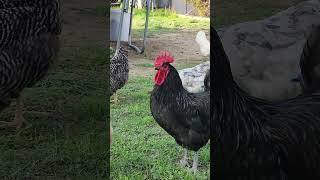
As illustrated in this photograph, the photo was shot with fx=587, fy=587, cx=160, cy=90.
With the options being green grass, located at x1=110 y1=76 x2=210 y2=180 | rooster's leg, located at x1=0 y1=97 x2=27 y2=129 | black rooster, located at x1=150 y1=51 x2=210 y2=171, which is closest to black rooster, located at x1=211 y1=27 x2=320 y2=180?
black rooster, located at x1=150 y1=51 x2=210 y2=171

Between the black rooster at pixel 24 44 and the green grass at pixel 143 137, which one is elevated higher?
the black rooster at pixel 24 44

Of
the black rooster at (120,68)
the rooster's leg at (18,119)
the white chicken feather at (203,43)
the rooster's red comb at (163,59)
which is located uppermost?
the white chicken feather at (203,43)

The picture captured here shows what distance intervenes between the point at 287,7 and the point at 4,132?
127cm

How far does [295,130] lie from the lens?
2160mm

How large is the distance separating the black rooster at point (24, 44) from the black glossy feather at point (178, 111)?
0.47m

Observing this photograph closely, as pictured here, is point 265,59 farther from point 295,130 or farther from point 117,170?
point 117,170

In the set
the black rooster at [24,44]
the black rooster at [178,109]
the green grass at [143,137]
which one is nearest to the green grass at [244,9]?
the black rooster at [178,109]

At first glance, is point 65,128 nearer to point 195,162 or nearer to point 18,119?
point 18,119

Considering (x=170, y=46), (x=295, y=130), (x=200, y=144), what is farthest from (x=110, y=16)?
(x=295, y=130)

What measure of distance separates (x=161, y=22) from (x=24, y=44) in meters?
0.56

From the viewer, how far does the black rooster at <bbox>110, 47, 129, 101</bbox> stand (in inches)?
94.8

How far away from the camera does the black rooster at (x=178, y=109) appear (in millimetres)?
2383

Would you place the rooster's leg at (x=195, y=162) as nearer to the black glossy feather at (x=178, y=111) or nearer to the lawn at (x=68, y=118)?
the black glossy feather at (x=178, y=111)

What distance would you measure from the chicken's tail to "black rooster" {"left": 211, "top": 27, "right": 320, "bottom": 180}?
58mm
